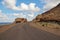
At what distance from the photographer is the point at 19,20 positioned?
117 metres

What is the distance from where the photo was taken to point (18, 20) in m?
117

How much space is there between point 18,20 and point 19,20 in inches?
30.8

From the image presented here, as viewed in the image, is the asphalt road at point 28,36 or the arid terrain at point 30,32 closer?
the asphalt road at point 28,36

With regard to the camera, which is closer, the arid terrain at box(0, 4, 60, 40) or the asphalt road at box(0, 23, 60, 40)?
the asphalt road at box(0, 23, 60, 40)

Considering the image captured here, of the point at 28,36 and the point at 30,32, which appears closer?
the point at 28,36
